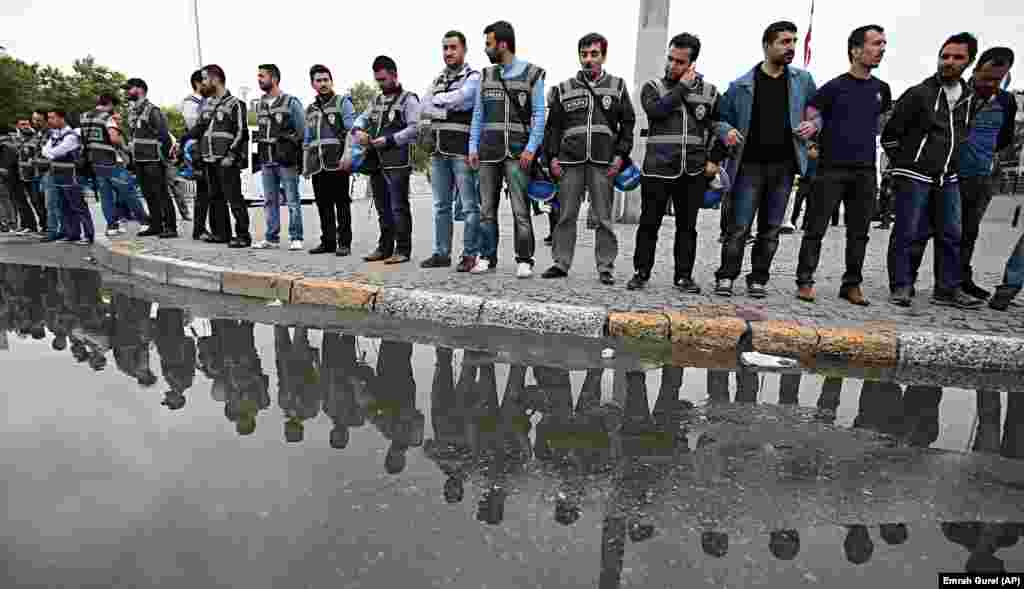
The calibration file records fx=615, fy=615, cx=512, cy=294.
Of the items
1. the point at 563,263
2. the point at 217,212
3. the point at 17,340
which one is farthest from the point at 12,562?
the point at 217,212

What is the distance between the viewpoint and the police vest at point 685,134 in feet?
15.4

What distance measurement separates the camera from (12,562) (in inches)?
68.4

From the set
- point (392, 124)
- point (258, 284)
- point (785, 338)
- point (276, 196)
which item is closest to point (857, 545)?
point (785, 338)

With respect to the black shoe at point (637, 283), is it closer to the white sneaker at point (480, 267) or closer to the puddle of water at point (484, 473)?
the white sneaker at point (480, 267)

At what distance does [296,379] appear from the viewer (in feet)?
10.7

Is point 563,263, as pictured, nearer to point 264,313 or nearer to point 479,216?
point 479,216

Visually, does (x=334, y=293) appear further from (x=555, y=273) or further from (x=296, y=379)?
(x=555, y=273)

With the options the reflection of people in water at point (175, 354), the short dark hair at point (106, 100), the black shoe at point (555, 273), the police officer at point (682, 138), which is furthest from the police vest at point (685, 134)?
the short dark hair at point (106, 100)

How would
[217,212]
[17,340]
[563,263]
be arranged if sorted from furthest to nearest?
[217,212], [563,263], [17,340]

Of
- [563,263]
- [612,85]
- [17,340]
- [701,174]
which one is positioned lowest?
[17,340]

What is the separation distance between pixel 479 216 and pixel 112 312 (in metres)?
3.01

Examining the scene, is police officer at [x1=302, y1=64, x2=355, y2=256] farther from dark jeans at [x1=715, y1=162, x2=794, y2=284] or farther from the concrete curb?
dark jeans at [x1=715, y1=162, x2=794, y2=284]

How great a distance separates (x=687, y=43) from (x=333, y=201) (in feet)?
12.5

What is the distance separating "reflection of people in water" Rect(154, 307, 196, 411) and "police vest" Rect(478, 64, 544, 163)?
2.71m
